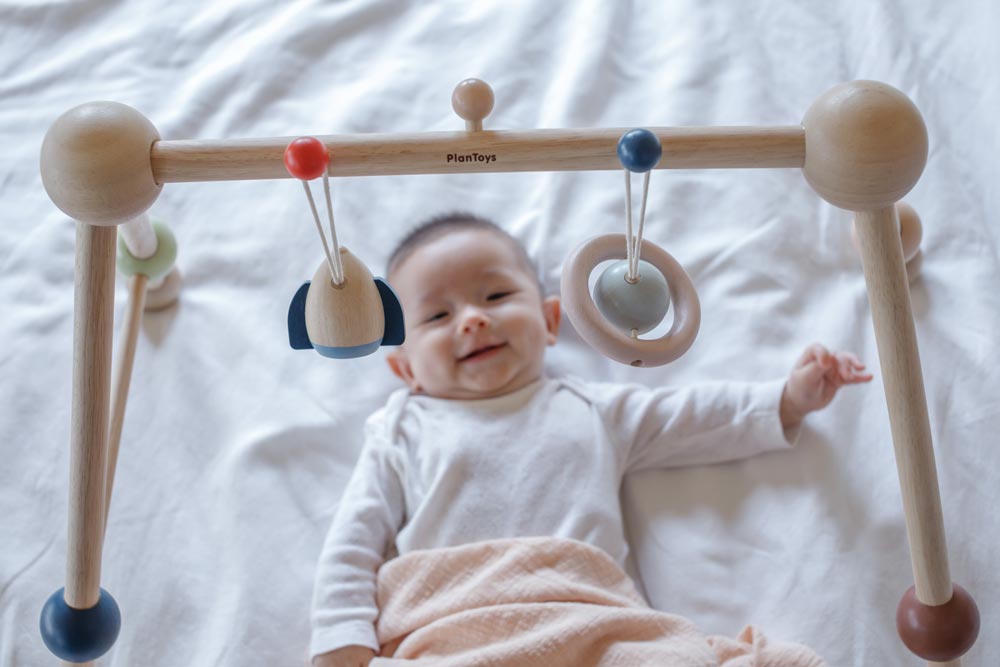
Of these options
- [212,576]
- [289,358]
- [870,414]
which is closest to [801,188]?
[870,414]

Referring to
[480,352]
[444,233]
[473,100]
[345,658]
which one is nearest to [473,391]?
[480,352]

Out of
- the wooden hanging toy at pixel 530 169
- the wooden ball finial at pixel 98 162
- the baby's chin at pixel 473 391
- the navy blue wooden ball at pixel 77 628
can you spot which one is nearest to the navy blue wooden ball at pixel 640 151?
the wooden hanging toy at pixel 530 169

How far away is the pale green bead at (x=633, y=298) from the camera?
63 cm

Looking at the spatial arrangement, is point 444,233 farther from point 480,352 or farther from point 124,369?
Answer: point 124,369

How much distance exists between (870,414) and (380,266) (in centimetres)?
50

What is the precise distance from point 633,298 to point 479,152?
13 centimetres

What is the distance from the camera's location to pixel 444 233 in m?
0.97

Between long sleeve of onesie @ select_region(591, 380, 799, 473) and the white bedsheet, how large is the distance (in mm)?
22

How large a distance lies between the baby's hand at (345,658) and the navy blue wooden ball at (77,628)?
161 mm

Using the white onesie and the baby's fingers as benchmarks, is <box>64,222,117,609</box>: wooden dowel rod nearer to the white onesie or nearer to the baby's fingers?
the white onesie

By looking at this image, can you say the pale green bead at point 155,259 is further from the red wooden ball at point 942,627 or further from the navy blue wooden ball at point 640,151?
the red wooden ball at point 942,627

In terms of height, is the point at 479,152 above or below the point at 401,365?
above

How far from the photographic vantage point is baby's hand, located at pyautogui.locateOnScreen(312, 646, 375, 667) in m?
0.81

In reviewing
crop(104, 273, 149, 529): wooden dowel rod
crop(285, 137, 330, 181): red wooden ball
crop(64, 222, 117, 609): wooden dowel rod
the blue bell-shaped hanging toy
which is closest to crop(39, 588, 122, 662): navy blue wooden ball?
crop(64, 222, 117, 609): wooden dowel rod
